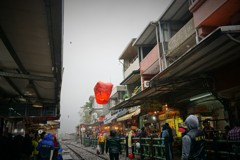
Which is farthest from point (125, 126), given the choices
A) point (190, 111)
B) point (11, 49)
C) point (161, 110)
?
point (11, 49)

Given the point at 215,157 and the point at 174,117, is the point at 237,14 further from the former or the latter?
the point at 174,117

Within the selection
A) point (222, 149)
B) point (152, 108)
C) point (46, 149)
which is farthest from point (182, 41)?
point (46, 149)

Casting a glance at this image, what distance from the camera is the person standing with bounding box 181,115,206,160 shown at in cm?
422

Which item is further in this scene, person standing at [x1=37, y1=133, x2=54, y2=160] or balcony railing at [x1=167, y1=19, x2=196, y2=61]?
balcony railing at [x1=167, y1=19, x2=196, y2=61]

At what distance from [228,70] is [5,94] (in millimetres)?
12266

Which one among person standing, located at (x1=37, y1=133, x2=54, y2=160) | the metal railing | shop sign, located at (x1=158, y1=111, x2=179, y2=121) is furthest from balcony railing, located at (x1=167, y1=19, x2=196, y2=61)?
person standing, located at (x1=37, y1=133, x2=54, y2=160)


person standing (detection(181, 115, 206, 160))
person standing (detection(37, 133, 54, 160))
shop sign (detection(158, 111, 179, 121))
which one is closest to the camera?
person standing (detection(181, 115, 206, 160))

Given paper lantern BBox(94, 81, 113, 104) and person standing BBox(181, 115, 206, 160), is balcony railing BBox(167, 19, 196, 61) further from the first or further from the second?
person standing BBox(181, 115, 206, 160)

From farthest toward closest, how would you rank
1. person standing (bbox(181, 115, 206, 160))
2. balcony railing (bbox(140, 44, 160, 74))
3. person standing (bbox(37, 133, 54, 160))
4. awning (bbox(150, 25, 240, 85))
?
balcony railing (bbox(140, 44, 160, 74))
person standing (bbox(37, 133, 54, 160))
awning (bbox(150, 25, 240, 85))
person standing (bbox(181, 115, 206, 160))

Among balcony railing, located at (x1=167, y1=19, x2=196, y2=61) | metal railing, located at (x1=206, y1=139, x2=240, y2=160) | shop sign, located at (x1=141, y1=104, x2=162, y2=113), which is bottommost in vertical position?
metal railing, located at (x1=206, y1=139, x2=240, y2=160)

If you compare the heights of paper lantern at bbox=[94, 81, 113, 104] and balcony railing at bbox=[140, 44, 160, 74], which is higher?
balcony railing at bbox=[140, 44, 160, 74]

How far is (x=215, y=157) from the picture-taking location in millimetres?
7168

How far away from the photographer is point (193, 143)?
13.9 feet

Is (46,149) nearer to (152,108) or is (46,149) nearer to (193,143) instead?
(193,143)
